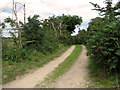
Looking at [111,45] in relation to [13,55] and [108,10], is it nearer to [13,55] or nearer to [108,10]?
[108,10]

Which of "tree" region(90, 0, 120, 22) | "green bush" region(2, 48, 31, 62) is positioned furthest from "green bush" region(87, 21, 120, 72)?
"green bush" region(2, 48, 31, 62)

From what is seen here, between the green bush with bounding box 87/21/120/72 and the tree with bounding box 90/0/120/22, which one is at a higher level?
the tree with bounding box 90/0/120/22

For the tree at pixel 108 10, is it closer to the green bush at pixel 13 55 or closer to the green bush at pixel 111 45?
the green bush at pixel 111 45

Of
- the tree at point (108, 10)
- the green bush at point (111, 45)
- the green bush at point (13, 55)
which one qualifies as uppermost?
the tree at point (108, 10)

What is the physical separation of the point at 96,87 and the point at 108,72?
97 cm

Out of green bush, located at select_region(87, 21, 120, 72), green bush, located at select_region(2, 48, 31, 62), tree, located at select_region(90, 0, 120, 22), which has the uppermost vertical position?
tree, located at select_region(90, 0, 120, 22)

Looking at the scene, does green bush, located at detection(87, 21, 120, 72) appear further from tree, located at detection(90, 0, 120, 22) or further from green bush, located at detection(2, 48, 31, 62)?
green bush, located at detection(2, 48, 31, 62)

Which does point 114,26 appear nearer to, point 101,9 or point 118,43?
point 118,43

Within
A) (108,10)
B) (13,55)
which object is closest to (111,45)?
(108,10)

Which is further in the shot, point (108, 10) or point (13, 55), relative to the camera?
point (13, 55)

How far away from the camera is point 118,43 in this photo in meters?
5.22

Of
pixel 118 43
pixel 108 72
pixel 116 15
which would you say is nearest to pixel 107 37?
pixel 118 43

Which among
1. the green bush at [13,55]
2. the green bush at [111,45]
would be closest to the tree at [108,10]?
the green bush at [111,45]

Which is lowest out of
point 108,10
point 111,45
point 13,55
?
point 13,55
